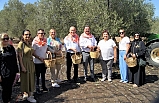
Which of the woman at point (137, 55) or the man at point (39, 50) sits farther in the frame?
the woman at point (137, 55)

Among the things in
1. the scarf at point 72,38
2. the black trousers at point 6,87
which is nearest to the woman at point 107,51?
the scarf at point 72,38

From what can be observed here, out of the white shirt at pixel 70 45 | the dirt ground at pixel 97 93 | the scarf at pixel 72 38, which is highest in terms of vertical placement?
the scarf at pixel 72 38

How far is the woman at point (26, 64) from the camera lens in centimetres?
498

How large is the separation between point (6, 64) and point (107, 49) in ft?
10.7

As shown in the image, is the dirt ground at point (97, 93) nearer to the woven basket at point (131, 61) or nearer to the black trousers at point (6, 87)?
the black trousers at point (6, 87)

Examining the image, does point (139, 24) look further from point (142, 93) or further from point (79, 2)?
point (142, 93)

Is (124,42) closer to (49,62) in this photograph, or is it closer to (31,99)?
(49,62)

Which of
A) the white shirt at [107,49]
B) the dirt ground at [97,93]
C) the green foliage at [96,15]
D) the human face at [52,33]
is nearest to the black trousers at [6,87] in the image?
the dirt ground at [97,93]

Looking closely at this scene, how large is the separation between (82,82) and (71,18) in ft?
16.5

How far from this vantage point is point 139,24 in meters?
10.7

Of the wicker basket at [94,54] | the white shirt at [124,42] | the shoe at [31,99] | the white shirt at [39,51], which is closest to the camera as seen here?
the shoe at [31,99]

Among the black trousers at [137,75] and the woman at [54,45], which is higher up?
the woman at [54,45]

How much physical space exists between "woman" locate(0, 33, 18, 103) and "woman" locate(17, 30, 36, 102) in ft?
0.74

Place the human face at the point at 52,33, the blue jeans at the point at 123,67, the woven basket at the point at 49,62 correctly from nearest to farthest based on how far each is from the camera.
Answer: the woven basket at the point at 49,62 → the human face at the point at 52,33 → the blue jeans at the point at 123,67
